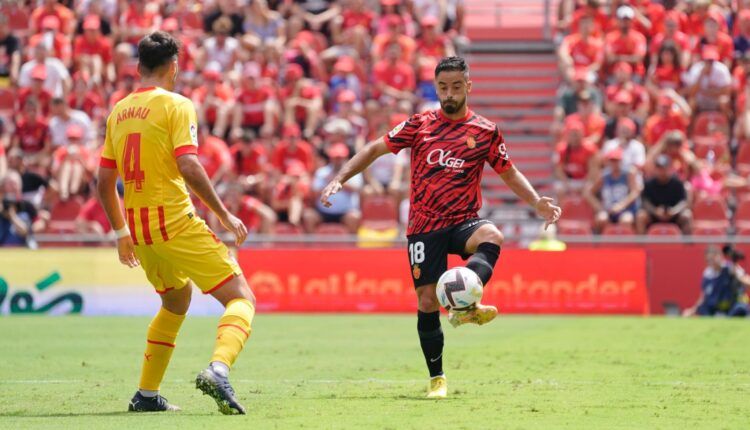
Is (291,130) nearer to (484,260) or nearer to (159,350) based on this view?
(484,260)

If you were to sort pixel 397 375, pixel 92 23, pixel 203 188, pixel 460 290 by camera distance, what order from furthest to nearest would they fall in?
pixel 92 23 → pixel 397 375 → pixel 460 290 → pixel 203 188

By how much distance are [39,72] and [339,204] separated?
6.95 metres

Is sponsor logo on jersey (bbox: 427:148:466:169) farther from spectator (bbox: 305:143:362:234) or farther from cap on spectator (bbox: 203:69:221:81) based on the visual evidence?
cap on spectator (bbox: 203:69:221:81)

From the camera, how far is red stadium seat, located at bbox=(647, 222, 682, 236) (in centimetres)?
1989

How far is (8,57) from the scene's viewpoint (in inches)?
1022

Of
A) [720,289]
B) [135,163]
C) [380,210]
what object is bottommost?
[720,289]

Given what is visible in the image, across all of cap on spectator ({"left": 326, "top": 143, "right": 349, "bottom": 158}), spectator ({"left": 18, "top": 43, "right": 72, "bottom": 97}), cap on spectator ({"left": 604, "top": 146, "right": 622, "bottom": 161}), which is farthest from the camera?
spectator ({"left": 18, "top": 43, "right": 72, "bottom": 97})

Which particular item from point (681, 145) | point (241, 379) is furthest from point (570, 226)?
point (241, 379)

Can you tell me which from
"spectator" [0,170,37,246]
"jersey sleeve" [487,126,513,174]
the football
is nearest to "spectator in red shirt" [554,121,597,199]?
"spectator" [0,170,37,246]

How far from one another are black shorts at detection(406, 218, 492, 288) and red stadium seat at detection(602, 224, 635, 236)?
1072cm

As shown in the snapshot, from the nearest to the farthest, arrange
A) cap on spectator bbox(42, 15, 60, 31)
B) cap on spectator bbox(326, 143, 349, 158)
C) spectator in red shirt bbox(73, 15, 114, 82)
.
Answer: cap on spectator bbox(326, 143, 349, 158), spectator in red shirt bbox(73, 15, 114, 82), cap on spectator bbox(42, 15, 60, 31)

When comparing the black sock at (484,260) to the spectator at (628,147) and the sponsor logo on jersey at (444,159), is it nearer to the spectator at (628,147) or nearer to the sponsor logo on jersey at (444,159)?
the sponsor logo on jersey at (444,159)

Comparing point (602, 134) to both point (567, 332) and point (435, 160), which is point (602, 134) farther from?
point (435, 160)

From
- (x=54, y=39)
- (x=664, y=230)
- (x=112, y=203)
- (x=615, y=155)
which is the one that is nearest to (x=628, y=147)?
(x=615, y=155)
